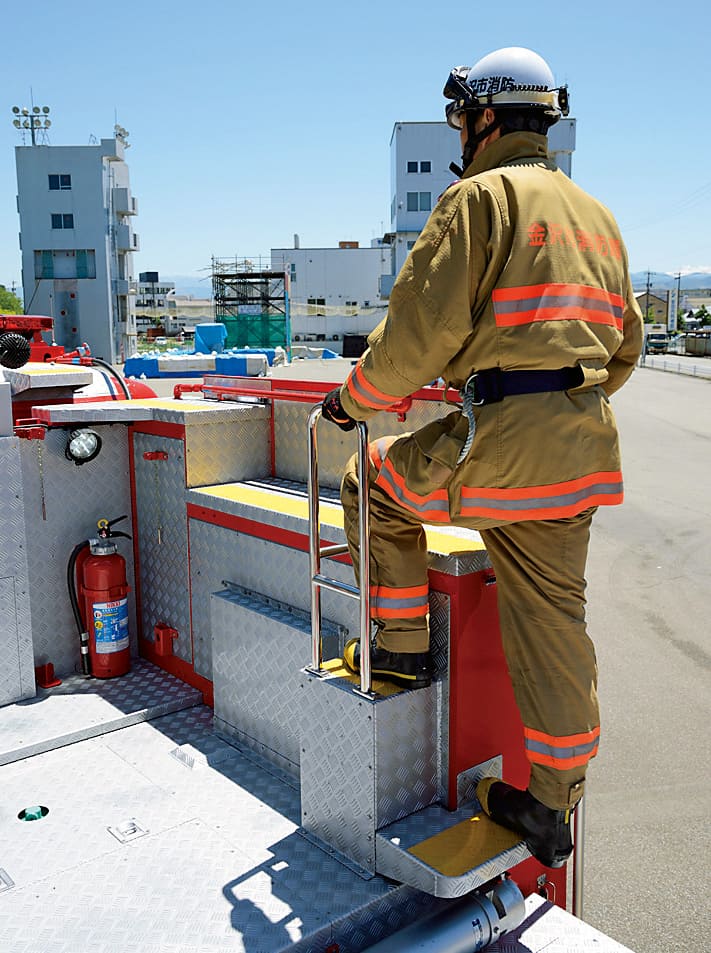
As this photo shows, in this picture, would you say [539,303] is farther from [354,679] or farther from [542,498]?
[354,679]

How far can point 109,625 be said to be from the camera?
422 centimetres

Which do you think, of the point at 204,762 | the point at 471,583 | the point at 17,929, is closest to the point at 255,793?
the point at 204,762

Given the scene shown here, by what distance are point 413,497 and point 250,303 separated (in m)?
54.7

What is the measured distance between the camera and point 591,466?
223cm

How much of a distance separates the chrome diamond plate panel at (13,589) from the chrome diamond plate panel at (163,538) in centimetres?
66

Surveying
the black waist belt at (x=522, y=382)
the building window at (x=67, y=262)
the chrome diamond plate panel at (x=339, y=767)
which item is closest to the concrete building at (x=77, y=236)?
the building window at (x=67, y=262)

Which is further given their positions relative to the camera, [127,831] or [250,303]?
[250,303]

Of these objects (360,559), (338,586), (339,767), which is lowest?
(339,767)

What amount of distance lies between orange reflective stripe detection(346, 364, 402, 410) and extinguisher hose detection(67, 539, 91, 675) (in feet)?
7.93

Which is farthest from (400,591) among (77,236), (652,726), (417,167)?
(77,236)

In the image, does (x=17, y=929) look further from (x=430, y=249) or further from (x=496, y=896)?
(x=430, y=249)

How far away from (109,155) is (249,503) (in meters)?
52.0

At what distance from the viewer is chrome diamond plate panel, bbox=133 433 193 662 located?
164 inches

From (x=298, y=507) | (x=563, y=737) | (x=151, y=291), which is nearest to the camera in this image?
(x=563, y=737)
